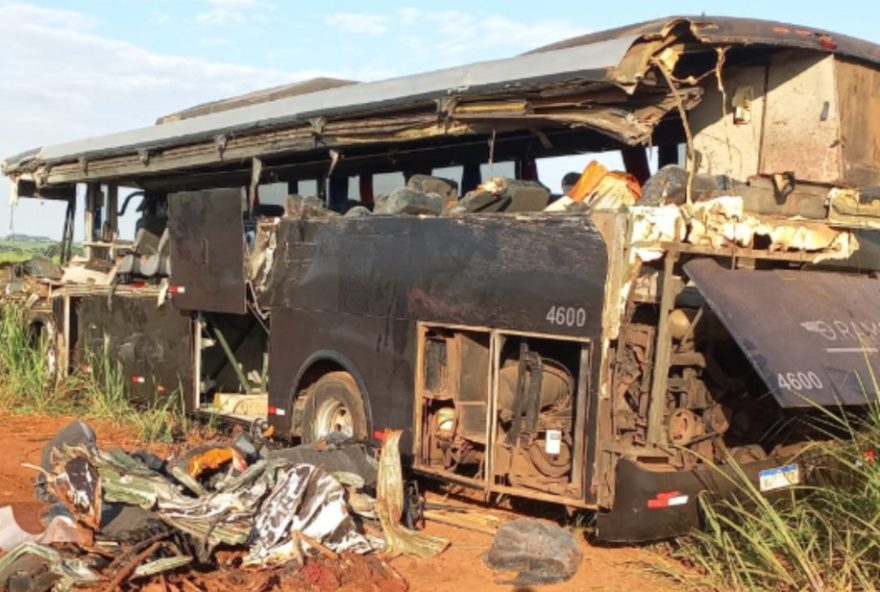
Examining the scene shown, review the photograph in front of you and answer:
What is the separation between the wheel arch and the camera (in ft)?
26.5

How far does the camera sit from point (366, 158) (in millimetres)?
9461

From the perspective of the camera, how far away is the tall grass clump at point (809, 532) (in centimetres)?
529

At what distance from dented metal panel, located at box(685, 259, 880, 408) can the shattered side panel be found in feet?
20.5

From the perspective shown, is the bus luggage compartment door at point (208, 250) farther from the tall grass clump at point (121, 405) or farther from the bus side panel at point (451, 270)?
the tall grass clump at point (121, 405)

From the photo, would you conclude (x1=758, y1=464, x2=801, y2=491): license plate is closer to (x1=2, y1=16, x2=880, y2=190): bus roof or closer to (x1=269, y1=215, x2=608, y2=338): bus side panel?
(x1=269, y1=215, x2=608, y2=338): bus side panel

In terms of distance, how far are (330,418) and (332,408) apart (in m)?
0.09

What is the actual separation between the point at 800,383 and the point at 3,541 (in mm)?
4740

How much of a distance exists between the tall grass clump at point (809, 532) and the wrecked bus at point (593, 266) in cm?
21

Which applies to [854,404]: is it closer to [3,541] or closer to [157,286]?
[3,541]

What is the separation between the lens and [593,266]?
20.5ft

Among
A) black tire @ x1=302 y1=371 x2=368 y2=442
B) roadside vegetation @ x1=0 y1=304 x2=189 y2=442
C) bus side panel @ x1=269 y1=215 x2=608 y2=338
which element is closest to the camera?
bus side panel @ x1=269 y1=215 x2=608 y2=338

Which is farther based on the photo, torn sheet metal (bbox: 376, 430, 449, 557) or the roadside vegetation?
the roadside vegetation

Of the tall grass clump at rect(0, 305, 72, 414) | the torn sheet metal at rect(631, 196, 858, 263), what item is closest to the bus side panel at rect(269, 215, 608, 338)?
the torn sheet metal at rect(631, 196, 858, 263)

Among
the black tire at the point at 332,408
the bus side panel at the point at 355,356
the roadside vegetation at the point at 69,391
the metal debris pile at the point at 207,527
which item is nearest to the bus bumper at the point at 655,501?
the metal debris pile at the point at 207,527
